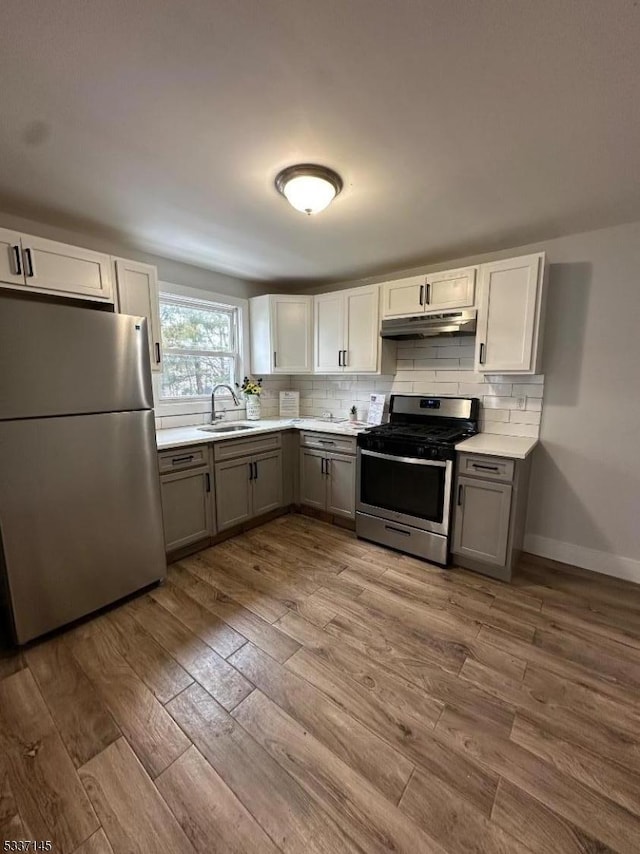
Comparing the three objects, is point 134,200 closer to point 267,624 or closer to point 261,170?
point 261,170

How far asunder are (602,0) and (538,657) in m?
2.50

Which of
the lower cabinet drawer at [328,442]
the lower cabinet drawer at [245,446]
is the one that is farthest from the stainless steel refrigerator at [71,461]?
the lower cabinet drawer at [328,442]

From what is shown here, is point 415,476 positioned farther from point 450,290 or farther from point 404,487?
point 450,290

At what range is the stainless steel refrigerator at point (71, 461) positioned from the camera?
1.73 meters

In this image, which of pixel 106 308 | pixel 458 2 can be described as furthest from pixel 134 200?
pixel 458 2

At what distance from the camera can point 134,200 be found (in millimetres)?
2041

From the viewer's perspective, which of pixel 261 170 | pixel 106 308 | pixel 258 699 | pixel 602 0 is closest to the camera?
pixel 602 0

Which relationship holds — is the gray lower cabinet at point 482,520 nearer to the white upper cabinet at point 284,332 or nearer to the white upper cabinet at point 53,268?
the white upper cabinet at point 284,332

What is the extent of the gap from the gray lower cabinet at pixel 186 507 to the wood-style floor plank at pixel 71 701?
0.85 m

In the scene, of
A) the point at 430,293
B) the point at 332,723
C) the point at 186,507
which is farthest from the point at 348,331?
the point at 332,723

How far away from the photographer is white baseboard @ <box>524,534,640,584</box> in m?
2.47

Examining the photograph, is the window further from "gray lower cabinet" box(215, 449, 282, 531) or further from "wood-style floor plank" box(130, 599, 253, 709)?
"wood-style floor plank" box(130, 599, 253, 709)

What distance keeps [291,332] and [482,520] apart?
8.06 ft

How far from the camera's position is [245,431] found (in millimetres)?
2998
